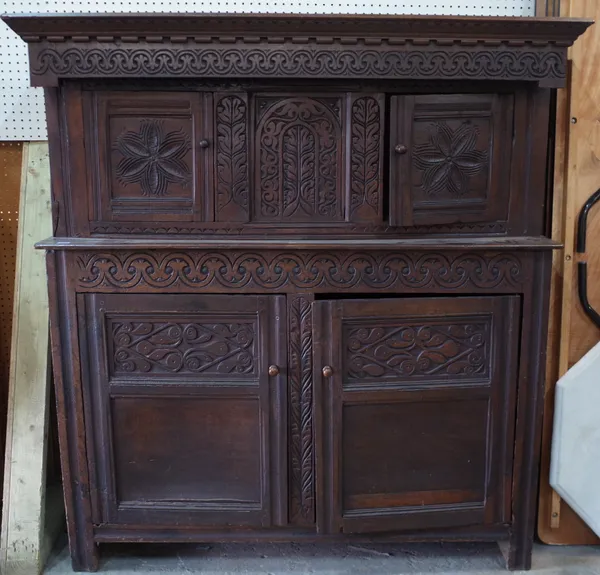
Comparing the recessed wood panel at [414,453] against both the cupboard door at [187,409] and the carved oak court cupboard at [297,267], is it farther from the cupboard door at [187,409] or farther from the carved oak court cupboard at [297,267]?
the cupboard door at [187,409]

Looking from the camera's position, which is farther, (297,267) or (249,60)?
(297,267)

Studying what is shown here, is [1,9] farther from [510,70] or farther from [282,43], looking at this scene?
[510,70]

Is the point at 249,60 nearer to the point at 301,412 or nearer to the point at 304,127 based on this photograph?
the point at 304,127

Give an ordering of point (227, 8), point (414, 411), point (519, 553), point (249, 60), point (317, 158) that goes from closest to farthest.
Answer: point (249, 60) → point (317, 158) → point (414, 411) → point (519, 553) → point (227, 8)

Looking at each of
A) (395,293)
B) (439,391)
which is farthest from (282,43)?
(439,391)

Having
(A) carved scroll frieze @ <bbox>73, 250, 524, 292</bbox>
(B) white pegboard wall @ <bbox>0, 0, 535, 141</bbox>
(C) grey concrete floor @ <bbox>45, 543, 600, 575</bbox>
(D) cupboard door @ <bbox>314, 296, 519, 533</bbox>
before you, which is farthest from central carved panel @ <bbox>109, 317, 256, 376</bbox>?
(B) white pegboard wall @ <bbox>0, 0, 535, 141</bbox>

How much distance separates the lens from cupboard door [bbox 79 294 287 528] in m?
1.75

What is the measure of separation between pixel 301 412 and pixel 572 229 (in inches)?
43.4

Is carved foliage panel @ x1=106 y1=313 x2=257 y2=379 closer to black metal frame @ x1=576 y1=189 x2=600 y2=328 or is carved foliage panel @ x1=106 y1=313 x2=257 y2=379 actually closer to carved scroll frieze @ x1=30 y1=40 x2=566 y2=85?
carved scroll frieze @ x1=30 y1=40 x2=566 y2=85

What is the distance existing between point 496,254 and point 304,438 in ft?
2.67

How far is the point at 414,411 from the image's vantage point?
5.98 feet

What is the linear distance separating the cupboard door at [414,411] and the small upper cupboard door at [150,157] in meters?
0.52

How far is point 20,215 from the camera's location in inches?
81.5

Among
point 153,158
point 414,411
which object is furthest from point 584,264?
point 153,158
